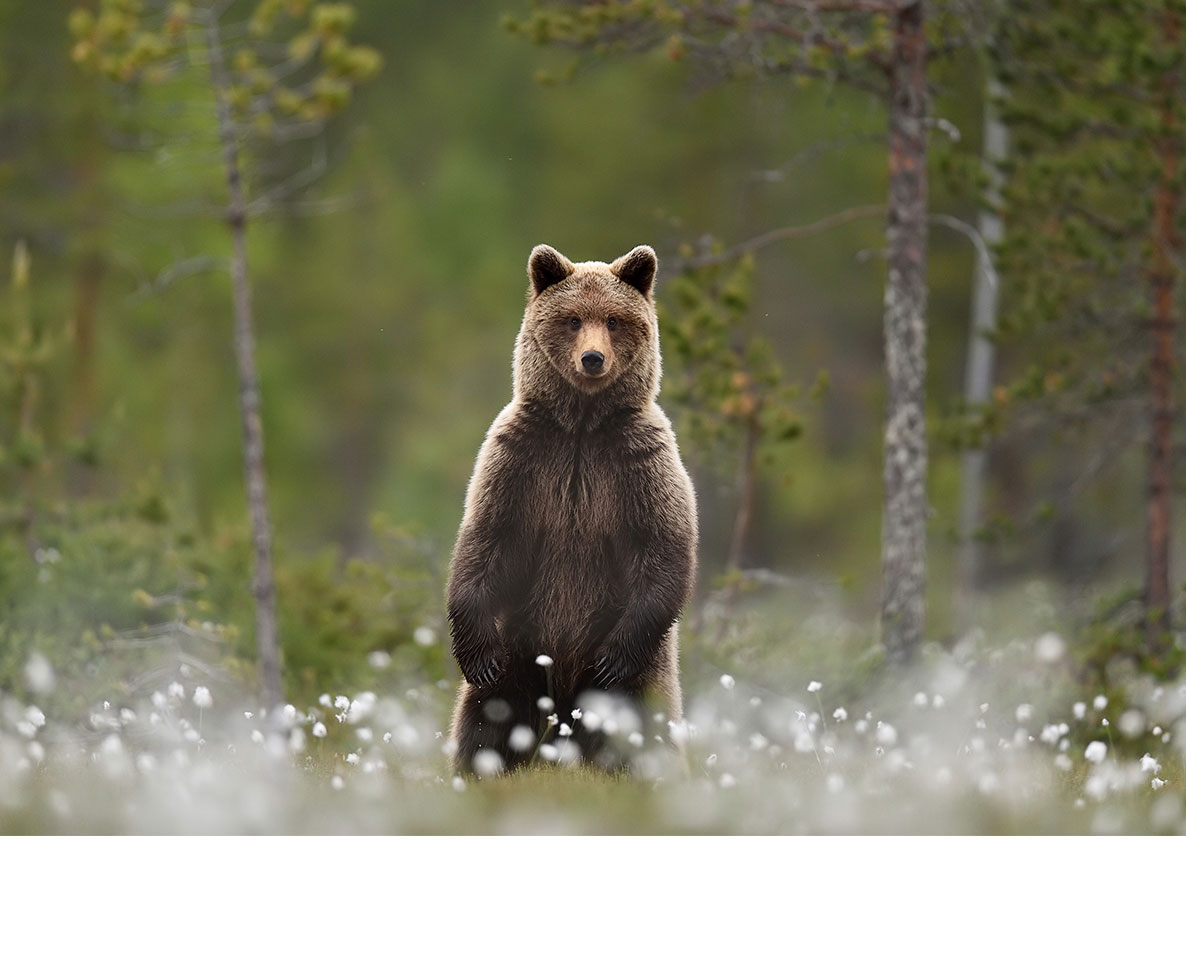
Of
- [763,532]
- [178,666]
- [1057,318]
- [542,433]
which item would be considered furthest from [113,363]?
[542,433]

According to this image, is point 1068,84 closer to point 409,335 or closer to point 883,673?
point 883,673

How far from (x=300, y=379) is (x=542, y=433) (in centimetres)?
1122

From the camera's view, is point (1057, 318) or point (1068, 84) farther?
point (1057, 318)

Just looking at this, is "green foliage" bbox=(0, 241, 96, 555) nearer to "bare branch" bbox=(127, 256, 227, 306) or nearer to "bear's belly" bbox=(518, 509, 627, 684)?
"bare branch" bbox=(127, 256, 227, 306)

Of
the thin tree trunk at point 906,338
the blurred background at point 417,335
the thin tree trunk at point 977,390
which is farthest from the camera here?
the thin tree trunk at point 977,390

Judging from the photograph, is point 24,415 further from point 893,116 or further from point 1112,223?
point 1112,223

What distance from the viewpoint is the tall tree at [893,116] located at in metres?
7.11

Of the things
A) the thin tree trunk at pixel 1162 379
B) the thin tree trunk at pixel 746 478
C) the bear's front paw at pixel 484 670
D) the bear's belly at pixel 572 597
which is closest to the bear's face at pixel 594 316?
the bear's belly at pixel 572 597

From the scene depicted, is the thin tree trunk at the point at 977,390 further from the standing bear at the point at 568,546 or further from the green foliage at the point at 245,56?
the standing bear at the point at 568,546

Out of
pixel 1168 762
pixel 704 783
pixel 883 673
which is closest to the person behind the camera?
pixel 704 783

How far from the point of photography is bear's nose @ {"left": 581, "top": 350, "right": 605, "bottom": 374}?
4.41 metres

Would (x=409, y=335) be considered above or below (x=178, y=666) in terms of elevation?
above

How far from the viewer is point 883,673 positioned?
6.94 m

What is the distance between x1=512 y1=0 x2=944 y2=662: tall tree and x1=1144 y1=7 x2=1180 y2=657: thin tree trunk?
1867mm
